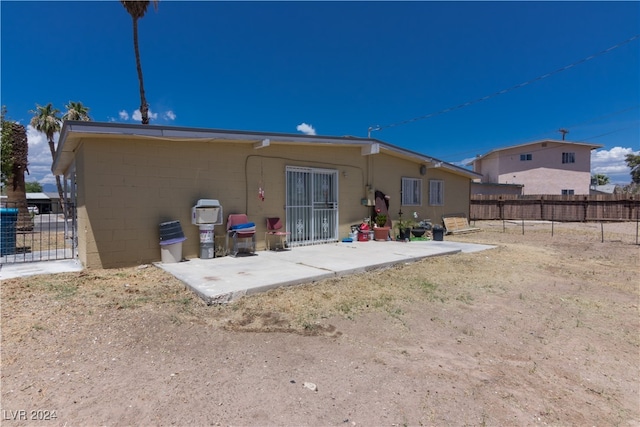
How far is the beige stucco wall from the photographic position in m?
5.97

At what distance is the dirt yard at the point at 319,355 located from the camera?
2219 millimetres

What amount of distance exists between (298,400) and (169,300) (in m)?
2.73

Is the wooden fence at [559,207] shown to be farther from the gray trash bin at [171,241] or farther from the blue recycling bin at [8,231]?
the blue recycling bin at [8,231]

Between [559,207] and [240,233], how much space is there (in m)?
23.8

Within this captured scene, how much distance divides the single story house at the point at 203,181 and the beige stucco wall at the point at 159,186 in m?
0.02

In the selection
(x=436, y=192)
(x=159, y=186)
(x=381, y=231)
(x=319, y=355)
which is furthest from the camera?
(x=436, y=192)

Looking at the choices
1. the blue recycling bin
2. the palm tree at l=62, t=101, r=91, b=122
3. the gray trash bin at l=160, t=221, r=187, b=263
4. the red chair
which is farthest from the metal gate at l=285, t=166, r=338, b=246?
the palm tree at l=62, t=101, r=91, b=122

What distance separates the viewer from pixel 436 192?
13.9 m

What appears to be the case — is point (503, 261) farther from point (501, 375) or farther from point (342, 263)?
point (501, 375)

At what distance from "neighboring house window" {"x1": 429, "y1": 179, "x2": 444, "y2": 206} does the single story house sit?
2.59 meters

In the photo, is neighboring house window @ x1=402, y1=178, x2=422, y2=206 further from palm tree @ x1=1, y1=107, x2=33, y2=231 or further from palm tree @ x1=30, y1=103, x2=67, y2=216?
palm tree @ x1=30, y1=103, x2=67, y2=216

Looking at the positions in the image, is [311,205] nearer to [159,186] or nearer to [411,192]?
[159,186]

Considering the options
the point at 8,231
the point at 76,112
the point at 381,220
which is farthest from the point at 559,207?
the point at 76,112

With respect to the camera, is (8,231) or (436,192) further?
(436,192)
